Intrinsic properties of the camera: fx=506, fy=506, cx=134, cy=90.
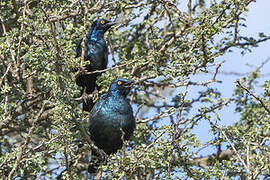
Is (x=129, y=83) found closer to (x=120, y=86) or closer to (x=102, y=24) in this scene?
(x=120, y=86)

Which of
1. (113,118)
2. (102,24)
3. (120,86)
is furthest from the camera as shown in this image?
(102,24)

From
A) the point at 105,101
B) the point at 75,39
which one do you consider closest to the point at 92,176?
the point at 105,101

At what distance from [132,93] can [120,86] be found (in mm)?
989

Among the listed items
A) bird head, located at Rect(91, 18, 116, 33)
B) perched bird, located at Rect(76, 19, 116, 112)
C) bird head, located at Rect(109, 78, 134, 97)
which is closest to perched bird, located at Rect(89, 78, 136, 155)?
bird head, located at Rect(109, 78, 134, 97)

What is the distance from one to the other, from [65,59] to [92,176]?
2156mm

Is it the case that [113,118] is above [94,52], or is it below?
below

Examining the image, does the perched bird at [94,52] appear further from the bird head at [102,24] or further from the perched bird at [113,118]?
the perched bird at [113,118]

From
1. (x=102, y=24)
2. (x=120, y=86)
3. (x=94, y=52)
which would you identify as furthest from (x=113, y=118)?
(x=102, y=24)

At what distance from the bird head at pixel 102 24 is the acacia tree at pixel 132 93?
0.08m

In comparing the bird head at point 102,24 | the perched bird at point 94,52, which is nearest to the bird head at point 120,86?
the perched bird at point 94,52

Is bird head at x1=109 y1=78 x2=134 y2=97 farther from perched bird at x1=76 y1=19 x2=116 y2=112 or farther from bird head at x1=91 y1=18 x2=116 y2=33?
bird head at x1=91 y1=18 x2=116 y2=33

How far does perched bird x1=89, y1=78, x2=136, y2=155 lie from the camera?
5.61 meters

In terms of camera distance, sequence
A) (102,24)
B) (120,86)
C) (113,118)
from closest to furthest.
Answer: (113,118)
(120,86)
(102,24)

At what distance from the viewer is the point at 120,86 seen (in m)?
5.79
